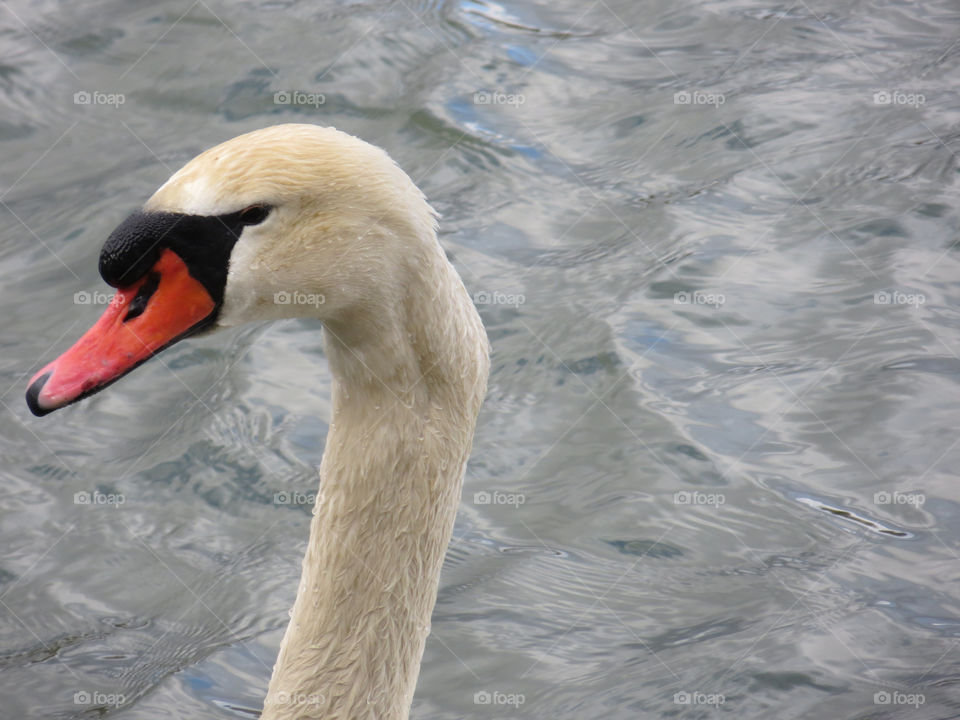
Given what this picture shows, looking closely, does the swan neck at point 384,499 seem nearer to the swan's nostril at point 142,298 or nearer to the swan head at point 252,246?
the swan head at point 252,246

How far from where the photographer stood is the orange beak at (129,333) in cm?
277

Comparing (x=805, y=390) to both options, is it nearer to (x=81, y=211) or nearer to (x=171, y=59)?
(x=81, y=211)

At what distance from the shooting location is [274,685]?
11.6ft

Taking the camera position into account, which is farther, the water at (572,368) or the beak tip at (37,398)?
the water at (572,368)

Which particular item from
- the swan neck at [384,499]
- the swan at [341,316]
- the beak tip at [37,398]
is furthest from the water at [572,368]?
the beak tip at [37,398]

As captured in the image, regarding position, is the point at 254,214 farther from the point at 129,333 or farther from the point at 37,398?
the point at 37,398

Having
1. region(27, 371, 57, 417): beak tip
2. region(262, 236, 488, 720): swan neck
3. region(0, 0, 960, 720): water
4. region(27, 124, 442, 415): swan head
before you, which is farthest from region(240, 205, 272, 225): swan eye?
region(0, 0, 960, 720): water

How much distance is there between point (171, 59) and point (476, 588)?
466 cm

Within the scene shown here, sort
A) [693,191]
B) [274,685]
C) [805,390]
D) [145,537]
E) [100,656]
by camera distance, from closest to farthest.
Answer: [274,685]
[100,656]
[145,537]
[805,390]
[693,191]

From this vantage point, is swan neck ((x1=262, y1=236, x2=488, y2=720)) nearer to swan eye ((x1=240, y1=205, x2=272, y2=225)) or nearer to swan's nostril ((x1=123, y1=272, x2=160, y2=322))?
swan eye ((x1=240, y1=205, x2=272, y2=225))

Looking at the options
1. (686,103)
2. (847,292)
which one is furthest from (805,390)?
(686,103)

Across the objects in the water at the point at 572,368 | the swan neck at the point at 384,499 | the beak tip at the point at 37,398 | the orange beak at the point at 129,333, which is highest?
the orange beak at the point at 129,333

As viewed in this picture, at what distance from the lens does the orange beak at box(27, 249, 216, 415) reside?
277 cm

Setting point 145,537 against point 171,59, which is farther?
point 171,59
